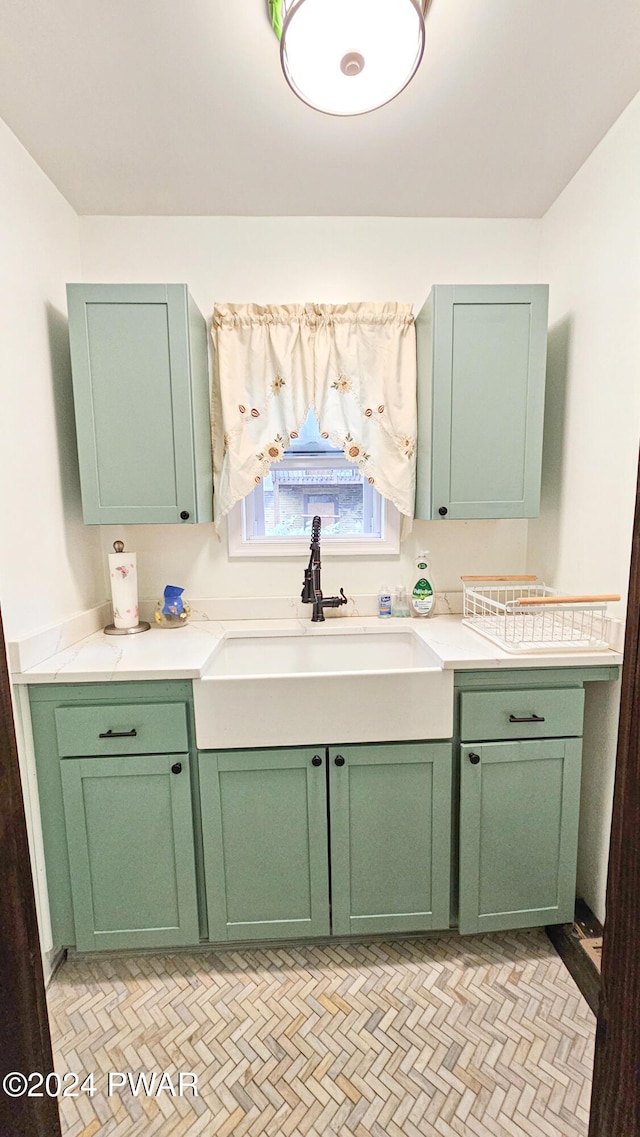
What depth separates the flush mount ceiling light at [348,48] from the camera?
98cm

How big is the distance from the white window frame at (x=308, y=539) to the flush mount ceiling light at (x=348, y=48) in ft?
3.47

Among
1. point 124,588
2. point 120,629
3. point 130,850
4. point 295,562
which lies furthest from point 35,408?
point 130,850

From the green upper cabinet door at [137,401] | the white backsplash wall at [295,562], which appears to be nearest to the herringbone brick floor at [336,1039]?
the white backsplash wall at [295,562]

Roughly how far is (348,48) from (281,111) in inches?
14.0

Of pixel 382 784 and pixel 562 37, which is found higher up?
pixel 562 37

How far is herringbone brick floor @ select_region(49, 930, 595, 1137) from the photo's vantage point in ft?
3.64

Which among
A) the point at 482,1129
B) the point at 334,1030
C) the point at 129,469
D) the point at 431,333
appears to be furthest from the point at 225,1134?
the point at 431,333

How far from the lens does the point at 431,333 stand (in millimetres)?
1615

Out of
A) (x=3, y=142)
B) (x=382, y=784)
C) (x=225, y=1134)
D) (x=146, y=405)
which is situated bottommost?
(x=225, y=1134)

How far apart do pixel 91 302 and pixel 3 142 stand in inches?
17.0

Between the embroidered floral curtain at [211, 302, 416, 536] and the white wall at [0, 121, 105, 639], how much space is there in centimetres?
55

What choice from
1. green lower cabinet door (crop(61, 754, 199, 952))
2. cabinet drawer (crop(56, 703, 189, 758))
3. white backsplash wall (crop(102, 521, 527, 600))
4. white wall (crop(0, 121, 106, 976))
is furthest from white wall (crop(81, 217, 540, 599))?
green lower cabinet door (crop(61, 754, 199, 952))

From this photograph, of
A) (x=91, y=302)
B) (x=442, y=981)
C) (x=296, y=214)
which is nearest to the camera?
(x=442, y=981)

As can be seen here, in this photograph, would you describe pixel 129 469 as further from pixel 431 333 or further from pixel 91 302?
pixel 431 333
